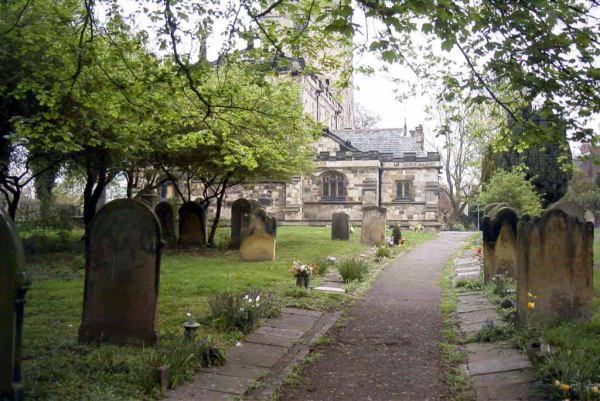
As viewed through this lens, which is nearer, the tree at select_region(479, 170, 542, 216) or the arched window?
the tree at select_region(479, 170, 542, 216)

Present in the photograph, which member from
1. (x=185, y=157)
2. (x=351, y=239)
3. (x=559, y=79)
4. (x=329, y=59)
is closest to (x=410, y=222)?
(x=351, y=239)

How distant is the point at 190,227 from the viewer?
18.1 metres

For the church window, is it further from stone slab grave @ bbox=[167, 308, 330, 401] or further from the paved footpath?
stone slab grave @ bbox=[167, 308, 330, 401]

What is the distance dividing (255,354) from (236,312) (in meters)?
0.98

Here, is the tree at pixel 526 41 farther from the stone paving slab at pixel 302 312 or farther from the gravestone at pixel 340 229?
the gravestone at pixel 340 229

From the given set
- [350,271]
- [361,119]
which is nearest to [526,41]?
[350,271]

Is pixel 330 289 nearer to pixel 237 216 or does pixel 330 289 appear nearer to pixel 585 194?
pixel 237 216

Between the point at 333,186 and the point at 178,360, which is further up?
the point at 333,186

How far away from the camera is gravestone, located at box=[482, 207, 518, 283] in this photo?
405 inches

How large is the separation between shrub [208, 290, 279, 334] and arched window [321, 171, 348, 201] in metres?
30.0

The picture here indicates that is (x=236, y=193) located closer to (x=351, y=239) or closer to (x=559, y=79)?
(x=351, y=239)

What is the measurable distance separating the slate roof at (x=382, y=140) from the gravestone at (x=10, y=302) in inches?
1449

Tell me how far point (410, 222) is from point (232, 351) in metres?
31.1

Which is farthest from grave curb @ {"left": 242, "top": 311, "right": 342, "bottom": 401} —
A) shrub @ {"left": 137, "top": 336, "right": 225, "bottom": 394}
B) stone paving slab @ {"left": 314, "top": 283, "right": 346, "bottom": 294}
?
stone paving slab @ {"left": 314, "top": 283, "right": 346, "bottom": 294}
